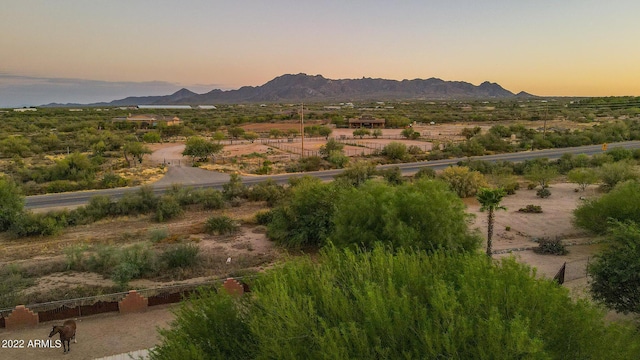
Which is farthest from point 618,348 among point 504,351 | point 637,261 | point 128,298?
point 128,298

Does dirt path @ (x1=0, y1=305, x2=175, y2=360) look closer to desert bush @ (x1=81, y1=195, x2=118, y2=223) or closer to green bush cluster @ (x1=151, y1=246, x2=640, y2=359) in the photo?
green bush cluster @ (x1=151, y1=246, x2=640, y2=359)

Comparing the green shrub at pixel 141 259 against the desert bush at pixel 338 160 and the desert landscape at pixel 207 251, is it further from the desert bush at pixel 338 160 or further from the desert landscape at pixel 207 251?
the desert bush at pixel 338 160

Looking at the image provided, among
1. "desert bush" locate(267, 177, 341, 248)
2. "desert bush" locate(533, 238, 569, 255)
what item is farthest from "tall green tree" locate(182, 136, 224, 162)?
"desert bush" locate(533, 238, 569, 255)

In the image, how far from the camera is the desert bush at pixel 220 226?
1145 inches

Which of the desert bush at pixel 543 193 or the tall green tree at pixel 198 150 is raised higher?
the tall green tree at pixel 198 150

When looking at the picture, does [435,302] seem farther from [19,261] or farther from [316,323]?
[19,261]

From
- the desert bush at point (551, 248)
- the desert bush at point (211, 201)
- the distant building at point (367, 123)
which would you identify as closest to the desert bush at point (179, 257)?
the desert bush at point (211, 201)

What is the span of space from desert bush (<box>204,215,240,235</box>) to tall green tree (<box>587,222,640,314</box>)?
2070cm

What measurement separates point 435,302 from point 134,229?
1075 inches

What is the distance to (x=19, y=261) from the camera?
24062mm

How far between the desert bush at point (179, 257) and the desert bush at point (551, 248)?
747 inches

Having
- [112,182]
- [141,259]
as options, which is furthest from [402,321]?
[112,182]

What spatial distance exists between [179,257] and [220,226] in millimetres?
6566

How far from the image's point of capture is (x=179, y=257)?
22672 millimetres
